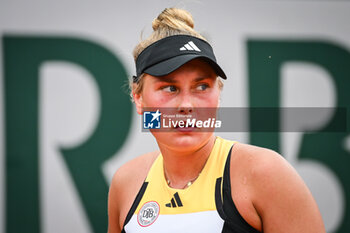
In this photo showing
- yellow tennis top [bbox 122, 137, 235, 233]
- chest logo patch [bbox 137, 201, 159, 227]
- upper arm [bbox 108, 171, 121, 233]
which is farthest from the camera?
upper arm [bbox 108, 171, 121, 233]

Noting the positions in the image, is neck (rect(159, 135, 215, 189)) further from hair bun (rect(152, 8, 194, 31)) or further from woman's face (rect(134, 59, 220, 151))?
hair bun (rect(152, 8, 194, 31))

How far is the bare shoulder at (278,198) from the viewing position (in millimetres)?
1290

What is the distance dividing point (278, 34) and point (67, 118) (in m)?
2.24

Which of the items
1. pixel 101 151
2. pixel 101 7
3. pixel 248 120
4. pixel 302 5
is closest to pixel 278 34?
pixel 302 5

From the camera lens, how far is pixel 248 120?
12.1 feet

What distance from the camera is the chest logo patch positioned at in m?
1.52

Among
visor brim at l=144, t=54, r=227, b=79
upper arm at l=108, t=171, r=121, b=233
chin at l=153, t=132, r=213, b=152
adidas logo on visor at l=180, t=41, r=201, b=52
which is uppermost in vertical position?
adidas logo on visor at l=180, t=41, r=201, b=52

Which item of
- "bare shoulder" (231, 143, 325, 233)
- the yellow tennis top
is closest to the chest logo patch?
the yellow tennis top

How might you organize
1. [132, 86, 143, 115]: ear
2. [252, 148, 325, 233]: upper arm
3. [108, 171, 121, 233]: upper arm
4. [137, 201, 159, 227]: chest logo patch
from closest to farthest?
[252, 148, 325, 233]: upper arm < [137, 201, 159, 227]: chest logo patch < [132, 86, 143, 115]: ear < [108, 171, 121, 233]: upper arm

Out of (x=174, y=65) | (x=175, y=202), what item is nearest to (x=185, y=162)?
(x=175, y=202)

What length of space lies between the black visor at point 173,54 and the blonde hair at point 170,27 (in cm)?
4

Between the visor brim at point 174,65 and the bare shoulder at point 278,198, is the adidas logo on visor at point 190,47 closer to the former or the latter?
the visor brim at point 174,65

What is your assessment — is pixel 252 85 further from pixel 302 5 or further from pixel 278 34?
pixel 302 5

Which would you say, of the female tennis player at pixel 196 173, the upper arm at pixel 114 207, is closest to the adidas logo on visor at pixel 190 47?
the female tennis player at pixel 196 173
